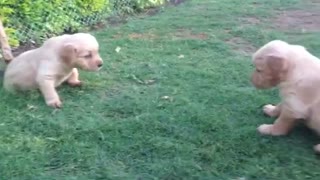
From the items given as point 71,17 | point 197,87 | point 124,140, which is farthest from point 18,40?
point 124,140

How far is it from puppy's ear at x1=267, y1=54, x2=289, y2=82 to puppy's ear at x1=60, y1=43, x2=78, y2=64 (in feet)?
5.18

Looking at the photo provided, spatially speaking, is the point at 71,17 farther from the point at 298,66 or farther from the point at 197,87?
the point at 298,66

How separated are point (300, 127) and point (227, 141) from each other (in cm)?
55

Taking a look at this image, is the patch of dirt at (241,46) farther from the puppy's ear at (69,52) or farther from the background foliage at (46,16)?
the puppy's ear at (69,52)

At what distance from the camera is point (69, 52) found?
4.93 m

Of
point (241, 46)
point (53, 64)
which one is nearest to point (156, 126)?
point (53, 64)

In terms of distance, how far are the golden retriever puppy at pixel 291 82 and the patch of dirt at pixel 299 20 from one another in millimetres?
3478

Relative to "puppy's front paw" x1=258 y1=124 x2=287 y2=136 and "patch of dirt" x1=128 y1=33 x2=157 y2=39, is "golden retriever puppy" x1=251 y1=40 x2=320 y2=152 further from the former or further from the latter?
"patch of dirt" x1=128 y1=33 x2=157 y2=39

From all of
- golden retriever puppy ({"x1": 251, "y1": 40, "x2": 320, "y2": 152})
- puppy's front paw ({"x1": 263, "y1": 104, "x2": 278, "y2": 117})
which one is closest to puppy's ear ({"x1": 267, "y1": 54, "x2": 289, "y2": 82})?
golden retriever puppy ({"x1": 251, "y1": 40, "x2": 320, "y2": 152})

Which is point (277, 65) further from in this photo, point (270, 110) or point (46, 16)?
point (46, 16)

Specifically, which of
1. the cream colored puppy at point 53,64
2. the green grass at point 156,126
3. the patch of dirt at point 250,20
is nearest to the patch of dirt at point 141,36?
the green grass at point 156,126

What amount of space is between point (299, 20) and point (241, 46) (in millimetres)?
1711

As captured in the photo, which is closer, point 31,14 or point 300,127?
point 300,127

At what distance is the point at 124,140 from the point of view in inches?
168
